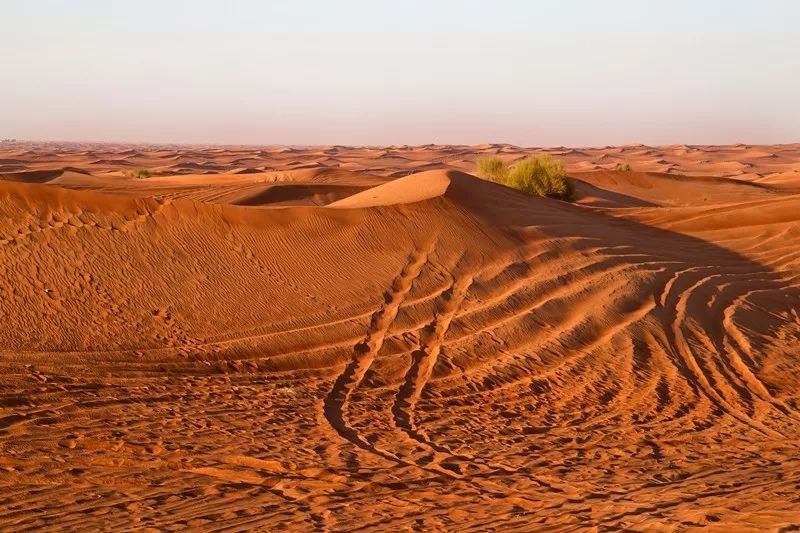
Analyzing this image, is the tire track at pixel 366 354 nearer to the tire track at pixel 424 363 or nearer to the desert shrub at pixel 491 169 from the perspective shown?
the tire track at pixel 424 363

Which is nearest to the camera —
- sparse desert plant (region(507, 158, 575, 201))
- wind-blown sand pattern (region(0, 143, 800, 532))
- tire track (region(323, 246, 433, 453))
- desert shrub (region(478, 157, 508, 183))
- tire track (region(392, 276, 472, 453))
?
wind-blown sand pattern (region(0, 143, 800, 532))

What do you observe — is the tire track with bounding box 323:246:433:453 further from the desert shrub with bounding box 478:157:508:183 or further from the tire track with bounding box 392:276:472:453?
the desert shrub with bounding box 478:157:508:183

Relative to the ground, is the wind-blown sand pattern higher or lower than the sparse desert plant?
lower

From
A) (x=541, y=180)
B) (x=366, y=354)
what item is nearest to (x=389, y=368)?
(x=366, y=354)

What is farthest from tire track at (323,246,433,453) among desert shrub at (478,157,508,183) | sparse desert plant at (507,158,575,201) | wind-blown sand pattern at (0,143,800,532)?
desert shrub at (478,157,508,183)

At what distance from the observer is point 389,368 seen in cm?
Result: 996

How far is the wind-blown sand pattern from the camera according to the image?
19.9 ft

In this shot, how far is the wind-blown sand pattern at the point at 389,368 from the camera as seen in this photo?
6.08 m

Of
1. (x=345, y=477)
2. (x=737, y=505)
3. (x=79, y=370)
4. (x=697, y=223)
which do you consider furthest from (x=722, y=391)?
(x=697, y=223)

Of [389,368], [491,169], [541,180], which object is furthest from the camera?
[491,169]

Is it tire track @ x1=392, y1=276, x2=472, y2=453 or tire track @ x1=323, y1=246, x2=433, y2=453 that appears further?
tire track @ x1=392, y1=276, x2=472, y2=453

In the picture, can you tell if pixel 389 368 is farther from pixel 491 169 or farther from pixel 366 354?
pixel 491 169

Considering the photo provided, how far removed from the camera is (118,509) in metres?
5.68

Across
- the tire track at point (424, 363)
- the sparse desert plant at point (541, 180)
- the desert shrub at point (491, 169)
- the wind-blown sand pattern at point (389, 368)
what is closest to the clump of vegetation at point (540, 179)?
the sparse desert plant at point (541, 180)
